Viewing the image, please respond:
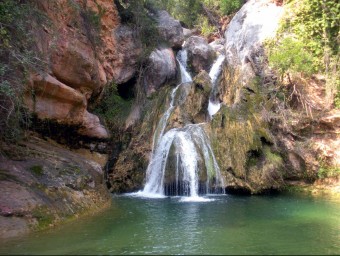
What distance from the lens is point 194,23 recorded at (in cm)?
3409

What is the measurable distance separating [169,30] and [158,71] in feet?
14.6

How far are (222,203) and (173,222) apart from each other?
156 inches

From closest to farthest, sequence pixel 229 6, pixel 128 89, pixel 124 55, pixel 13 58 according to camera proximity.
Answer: pixel 13 58, pixel 124 55, pixel 128 89, pixel 229 6

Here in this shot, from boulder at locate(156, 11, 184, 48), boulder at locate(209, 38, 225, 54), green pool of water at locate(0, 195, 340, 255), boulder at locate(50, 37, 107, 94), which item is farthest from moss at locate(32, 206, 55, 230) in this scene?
boulder at locate(209, 38, 225, 54)

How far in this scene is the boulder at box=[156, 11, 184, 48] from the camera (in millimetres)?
24955

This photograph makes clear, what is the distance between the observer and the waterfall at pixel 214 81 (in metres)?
22.2

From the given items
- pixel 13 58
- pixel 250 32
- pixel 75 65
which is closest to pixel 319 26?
pixel 250 32

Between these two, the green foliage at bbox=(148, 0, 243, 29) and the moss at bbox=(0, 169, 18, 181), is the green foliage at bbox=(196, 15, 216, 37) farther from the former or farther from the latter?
the moss at bbox=(0, 169, 18, 181)

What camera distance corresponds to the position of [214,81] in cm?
2380

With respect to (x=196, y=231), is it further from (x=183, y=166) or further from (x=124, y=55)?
(x=124, y=55)

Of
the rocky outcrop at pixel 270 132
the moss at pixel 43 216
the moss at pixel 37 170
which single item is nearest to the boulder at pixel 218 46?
the rocky outcrop at pixel 270 132

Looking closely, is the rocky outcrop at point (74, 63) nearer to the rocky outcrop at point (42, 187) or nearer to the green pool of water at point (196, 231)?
the rocky outcrop at point (42, 187)

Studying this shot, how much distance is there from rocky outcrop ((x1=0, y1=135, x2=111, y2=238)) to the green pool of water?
50 centimetres

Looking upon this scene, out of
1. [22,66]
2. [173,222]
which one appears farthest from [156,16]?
[173,222]
